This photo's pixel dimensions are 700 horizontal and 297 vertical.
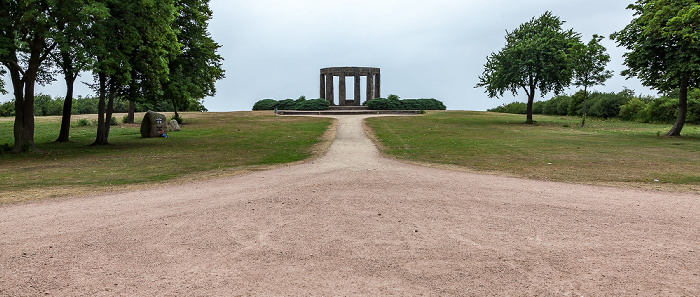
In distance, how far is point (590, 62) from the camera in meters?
28.6

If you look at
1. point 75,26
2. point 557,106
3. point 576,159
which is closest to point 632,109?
point 557,106

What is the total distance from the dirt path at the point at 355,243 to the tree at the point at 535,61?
82.2 ft

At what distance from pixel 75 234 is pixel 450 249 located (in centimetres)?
493

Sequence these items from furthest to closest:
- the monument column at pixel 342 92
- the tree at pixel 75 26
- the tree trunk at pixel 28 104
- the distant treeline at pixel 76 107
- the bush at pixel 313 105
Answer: the monument column at pixel 342 92
the bush at pixel 313 105
the distant treeline at pixel 76 107
the tree trunk at pixel 28 104
the tree at pixel 75 26

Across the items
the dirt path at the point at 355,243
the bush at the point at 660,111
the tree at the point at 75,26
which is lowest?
the dirt path at the point at 355,243

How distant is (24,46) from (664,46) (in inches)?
1176

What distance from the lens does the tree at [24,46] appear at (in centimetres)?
1366

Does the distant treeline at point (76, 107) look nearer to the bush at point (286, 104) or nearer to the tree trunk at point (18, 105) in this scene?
the bush at point (286, 104)

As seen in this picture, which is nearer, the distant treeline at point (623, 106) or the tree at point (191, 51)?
the tree at point (191, 51)

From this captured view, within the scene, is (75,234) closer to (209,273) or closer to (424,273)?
(209,273)

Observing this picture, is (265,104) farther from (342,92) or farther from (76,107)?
(76,107)

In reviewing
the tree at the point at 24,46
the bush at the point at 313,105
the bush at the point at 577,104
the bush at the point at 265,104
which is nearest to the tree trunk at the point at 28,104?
the tree at the point at 24,46

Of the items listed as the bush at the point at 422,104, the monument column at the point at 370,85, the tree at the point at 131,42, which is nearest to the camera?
the tree at the point at 131,42

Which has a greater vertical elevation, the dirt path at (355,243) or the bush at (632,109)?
the bush at (632,109)
